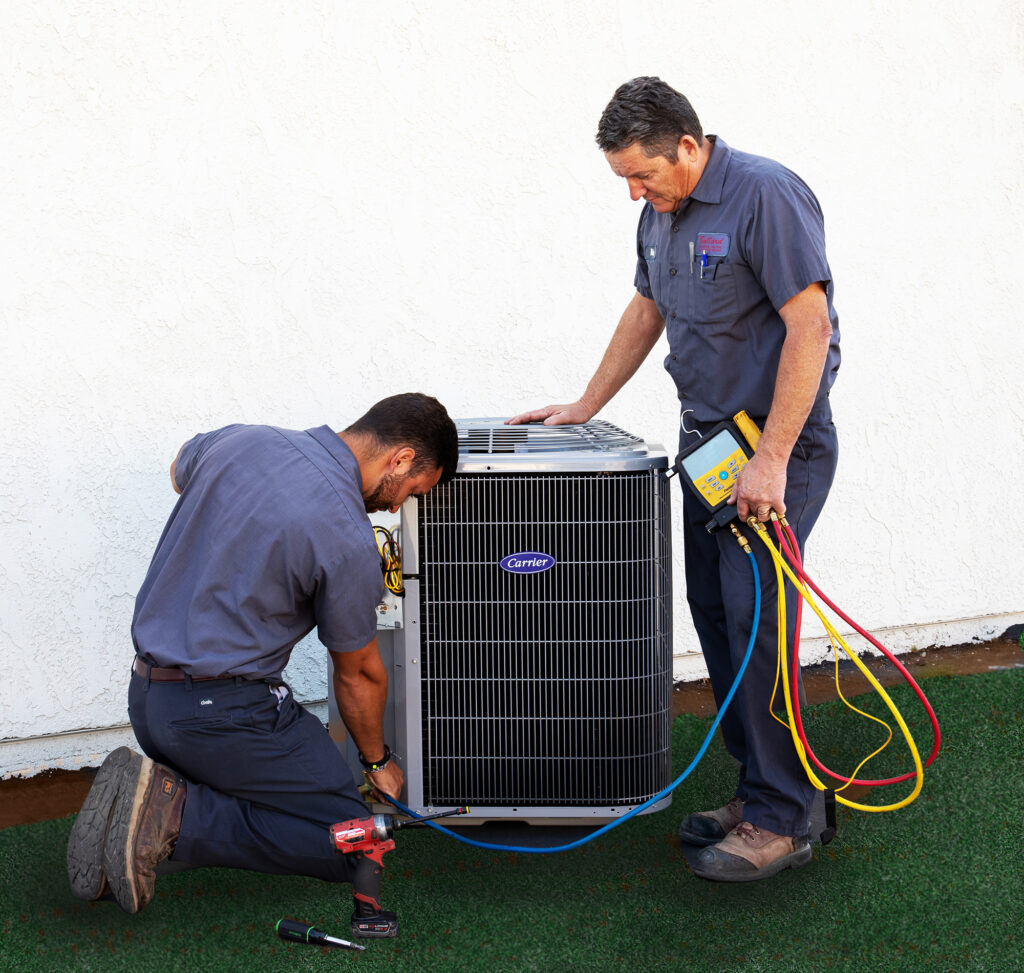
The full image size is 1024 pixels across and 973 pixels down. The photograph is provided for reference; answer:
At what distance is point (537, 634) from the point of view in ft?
7.66

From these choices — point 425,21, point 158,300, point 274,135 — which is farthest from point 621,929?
point 425,21

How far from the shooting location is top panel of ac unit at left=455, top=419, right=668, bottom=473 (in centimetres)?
225

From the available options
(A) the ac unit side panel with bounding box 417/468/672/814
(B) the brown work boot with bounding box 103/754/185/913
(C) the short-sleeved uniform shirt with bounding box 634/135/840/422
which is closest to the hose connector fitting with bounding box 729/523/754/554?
(A) the ac unit side panel with bounding box 417/468/672/814

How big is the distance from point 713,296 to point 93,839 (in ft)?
5.92

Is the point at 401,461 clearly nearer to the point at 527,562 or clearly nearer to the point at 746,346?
the point at 527,562

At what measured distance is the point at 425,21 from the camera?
9.94ft

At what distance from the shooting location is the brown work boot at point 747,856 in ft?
7.67

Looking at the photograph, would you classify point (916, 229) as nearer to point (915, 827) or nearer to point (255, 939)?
point (915, 827)

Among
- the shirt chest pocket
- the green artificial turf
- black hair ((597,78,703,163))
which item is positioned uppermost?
black hair ((597,78,703,163))

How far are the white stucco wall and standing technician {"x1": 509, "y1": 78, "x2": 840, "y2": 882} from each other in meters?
0.87

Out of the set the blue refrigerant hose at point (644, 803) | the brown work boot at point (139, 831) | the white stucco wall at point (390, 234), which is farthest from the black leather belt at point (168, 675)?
the white stucco wall at point (390, 234)

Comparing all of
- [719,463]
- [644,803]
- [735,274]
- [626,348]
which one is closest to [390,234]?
[626,348]

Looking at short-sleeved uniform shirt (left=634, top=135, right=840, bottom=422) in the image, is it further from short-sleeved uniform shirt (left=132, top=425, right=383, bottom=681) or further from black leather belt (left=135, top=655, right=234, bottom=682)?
black leather belt (left=135, top=655, right=234, bottom=682)

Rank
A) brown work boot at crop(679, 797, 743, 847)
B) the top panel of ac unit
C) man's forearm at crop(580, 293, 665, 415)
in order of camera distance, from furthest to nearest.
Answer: man's forearm at crop(580, 293, 665, 415)
brown work boot at crop(679, 797, 743, 847)
the top panel of ac unit
